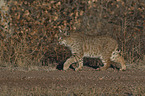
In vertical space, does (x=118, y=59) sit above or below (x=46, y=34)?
below

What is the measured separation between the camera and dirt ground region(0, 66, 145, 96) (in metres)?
5.88

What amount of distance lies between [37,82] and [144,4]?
6.65 m

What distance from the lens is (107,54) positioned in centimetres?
898

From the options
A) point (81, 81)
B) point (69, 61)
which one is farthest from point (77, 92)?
point (69, 61)

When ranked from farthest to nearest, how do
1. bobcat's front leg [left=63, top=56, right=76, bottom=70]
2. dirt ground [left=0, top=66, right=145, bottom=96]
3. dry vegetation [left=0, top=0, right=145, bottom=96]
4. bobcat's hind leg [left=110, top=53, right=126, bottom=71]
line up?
1. dry vegetation [left=0, top=0, right=145, bottom=96]
2. bobcat's hind leg [left=110, top=53, right=126, bottom=71]
3. bobcat's front leg [left=63, top=56, right=76, bottom=70]
4. dirt ground [left=0, top=66, right=145, bottom=96]

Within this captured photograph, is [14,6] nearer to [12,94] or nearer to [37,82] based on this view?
[37,82]

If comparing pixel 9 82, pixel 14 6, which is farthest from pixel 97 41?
pixel 14 6

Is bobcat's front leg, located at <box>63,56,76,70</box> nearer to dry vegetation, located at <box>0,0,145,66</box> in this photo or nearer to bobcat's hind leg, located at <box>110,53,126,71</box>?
bobcat's hind leg, located at <box>110,53,126,71</box>

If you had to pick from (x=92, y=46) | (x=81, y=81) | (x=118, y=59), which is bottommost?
(x=81, y=81)

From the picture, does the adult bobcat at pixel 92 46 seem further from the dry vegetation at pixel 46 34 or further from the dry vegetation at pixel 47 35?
the dry vegetation at pixel 46 34

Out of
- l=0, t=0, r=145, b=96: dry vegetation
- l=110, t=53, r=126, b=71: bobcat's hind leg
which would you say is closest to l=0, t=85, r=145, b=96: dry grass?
l=110, t=53, r=126, b=71: bobcat's hind leg

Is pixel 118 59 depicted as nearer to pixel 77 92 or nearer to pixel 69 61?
pixel 69 61

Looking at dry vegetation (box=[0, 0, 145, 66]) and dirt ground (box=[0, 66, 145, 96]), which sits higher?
dry vegetation (box=[0, 0, 145, 66])

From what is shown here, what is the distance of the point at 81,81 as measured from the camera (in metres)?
7.32
